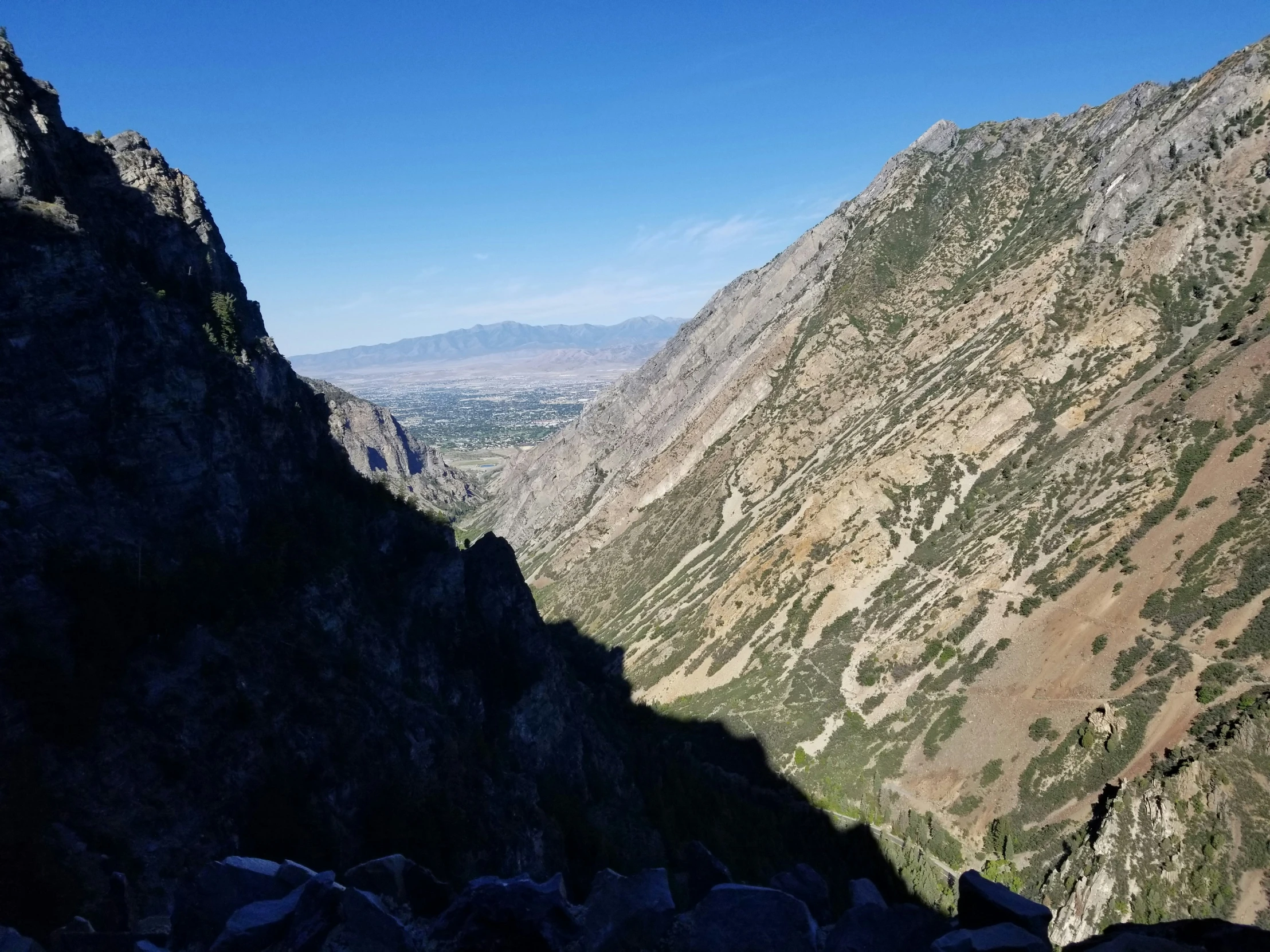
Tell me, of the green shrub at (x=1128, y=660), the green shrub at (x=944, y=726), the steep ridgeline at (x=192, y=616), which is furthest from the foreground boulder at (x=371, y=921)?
the green shrub at (x=944, y=726)

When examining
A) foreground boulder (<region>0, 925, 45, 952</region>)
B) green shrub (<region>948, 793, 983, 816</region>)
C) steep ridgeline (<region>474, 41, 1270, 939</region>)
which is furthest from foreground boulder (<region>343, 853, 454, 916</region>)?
green shrub (<region>948, 793, 983, 816</region>)

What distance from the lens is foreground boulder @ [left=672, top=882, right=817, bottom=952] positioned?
7.01 metres

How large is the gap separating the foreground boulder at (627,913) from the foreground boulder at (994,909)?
9.74 feet

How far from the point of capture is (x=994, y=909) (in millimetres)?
6867

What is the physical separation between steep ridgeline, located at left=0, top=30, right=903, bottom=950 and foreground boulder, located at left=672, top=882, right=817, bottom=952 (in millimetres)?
9771

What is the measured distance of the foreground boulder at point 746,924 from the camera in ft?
23.0

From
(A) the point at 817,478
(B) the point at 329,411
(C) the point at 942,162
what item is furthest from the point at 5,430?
(C) the point at 942,162

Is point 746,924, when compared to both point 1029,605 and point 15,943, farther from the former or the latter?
point 1029,605

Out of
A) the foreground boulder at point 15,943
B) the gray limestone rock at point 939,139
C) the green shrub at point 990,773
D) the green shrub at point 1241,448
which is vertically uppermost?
the gray limestone rock at point 939,139

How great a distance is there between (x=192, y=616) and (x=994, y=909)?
984 inches

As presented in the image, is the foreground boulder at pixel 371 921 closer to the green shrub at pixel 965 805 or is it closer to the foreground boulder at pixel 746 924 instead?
the foreground boulder at pixel 746 924

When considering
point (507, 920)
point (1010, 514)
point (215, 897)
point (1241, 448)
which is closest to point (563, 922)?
point (507, 920)

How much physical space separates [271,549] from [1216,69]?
451 ft

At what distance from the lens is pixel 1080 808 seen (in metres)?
47.0
